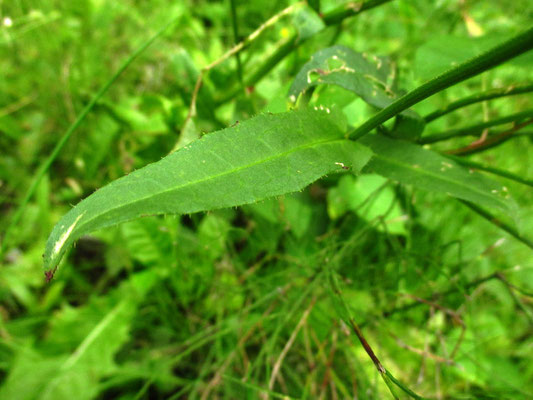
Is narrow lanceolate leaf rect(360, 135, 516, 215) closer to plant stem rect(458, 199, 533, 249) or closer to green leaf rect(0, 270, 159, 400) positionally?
plant stem rect(458, 199, 533, 249)

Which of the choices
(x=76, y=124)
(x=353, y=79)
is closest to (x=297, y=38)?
(x=353, y=79)

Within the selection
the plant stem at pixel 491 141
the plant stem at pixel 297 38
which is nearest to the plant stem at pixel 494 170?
the plant stem at pixel 491 141

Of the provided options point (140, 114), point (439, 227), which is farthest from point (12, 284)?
point (439, 227)

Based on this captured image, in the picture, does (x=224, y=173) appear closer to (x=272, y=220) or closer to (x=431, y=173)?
(x=431, y=173)

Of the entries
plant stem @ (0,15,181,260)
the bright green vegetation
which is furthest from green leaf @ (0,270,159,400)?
plant stem @ (0,15,181,260)

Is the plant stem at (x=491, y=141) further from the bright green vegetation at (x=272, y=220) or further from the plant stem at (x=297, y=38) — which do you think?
the plant stem at (x=297, y=38)

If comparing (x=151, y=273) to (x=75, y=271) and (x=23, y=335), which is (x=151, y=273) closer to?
(x=75, y=271)
